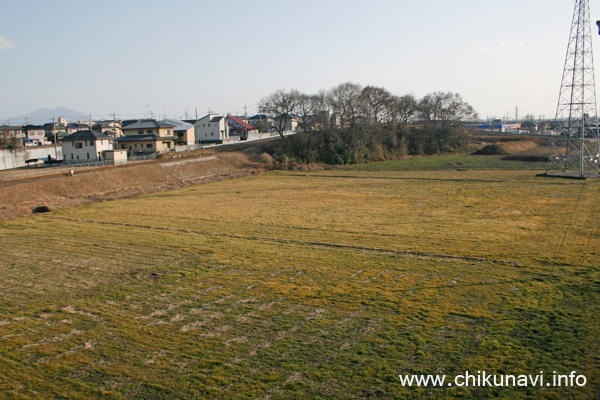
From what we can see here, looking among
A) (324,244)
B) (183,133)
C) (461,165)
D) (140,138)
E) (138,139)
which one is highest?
(183,133)

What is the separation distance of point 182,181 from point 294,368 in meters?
30.9

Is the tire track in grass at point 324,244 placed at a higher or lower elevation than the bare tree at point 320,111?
lower

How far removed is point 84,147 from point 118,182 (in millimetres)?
12525

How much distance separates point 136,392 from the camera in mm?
6746

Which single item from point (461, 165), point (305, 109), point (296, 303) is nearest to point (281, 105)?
point (305, 109)

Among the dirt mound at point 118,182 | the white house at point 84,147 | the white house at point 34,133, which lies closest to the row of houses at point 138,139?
the white house at point 84,147

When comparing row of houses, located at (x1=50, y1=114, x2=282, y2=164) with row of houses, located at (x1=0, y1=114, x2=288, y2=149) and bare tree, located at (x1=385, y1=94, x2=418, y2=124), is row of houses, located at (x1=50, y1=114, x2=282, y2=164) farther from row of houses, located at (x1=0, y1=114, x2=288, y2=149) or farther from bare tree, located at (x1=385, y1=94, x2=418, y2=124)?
bare tree, located at (x1=385, y1=94, x2=418, y2=124)

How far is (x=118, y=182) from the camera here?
1282 inches

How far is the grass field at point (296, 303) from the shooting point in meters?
7.21

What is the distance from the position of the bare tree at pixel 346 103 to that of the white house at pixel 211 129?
1718 cm

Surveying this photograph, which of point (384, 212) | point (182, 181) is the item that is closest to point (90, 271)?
point (384, 212)

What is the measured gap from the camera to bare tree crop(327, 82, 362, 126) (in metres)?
57.7

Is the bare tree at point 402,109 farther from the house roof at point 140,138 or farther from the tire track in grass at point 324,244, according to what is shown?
the tire track in grass at point 324,244

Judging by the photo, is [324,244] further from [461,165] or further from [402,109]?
[402,109]
